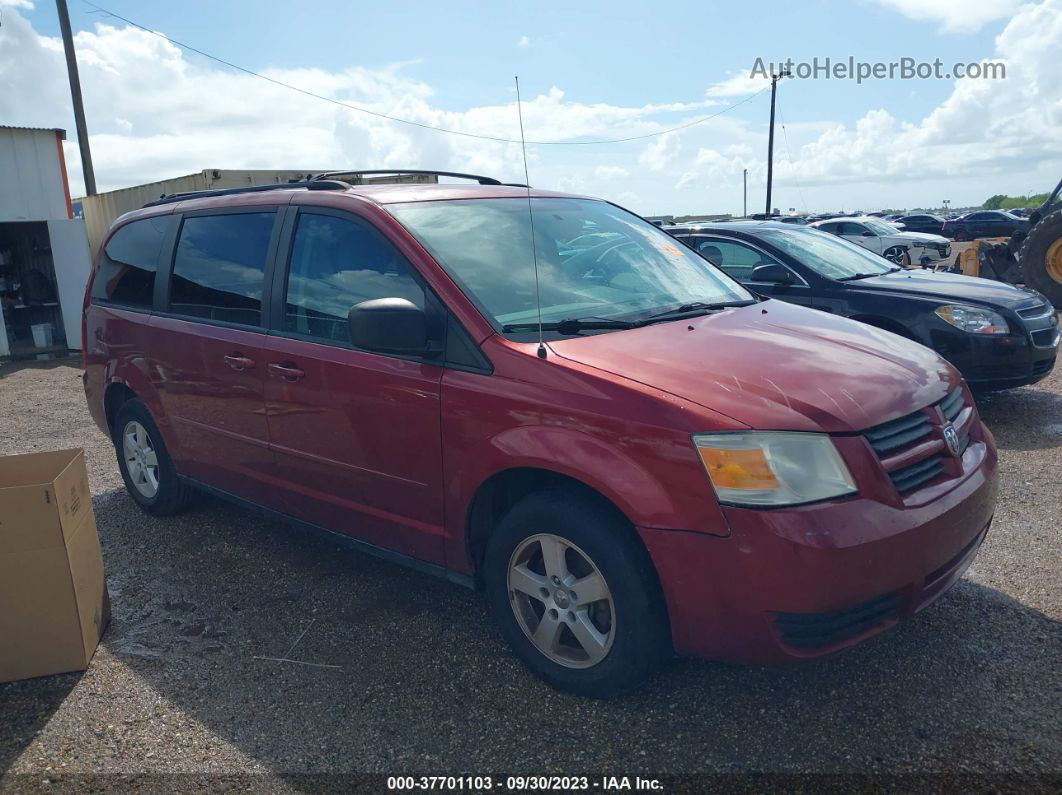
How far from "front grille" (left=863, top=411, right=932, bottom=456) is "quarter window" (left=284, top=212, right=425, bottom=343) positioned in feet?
5.56

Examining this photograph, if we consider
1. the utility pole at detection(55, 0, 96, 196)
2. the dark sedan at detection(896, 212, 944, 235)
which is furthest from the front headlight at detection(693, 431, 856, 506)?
the dark sedan at detection(896, 212, 944, 235)

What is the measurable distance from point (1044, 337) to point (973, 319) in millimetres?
637

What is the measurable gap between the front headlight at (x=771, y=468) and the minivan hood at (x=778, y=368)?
52 millimetres

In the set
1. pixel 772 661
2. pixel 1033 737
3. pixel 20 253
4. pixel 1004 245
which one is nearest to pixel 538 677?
pixel 772 661

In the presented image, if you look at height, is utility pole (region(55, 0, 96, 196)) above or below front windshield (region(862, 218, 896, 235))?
above

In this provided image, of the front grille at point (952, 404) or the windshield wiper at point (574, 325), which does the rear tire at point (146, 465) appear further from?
the front grille at point (952, 404)

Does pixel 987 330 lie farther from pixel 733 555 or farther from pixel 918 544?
pixel 733 555

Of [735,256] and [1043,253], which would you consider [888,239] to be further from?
[735,256]

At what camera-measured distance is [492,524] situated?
321cm

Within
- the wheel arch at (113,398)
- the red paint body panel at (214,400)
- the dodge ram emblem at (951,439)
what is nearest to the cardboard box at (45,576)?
the red paint body panel at (214,400)

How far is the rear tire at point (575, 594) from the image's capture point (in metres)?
2.71

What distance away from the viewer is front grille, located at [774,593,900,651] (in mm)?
2516

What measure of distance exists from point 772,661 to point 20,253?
632 inches

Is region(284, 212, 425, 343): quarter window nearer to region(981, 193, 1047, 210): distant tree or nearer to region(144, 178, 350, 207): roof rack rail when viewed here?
region(144, 178, 350, 207): roof rack rail
